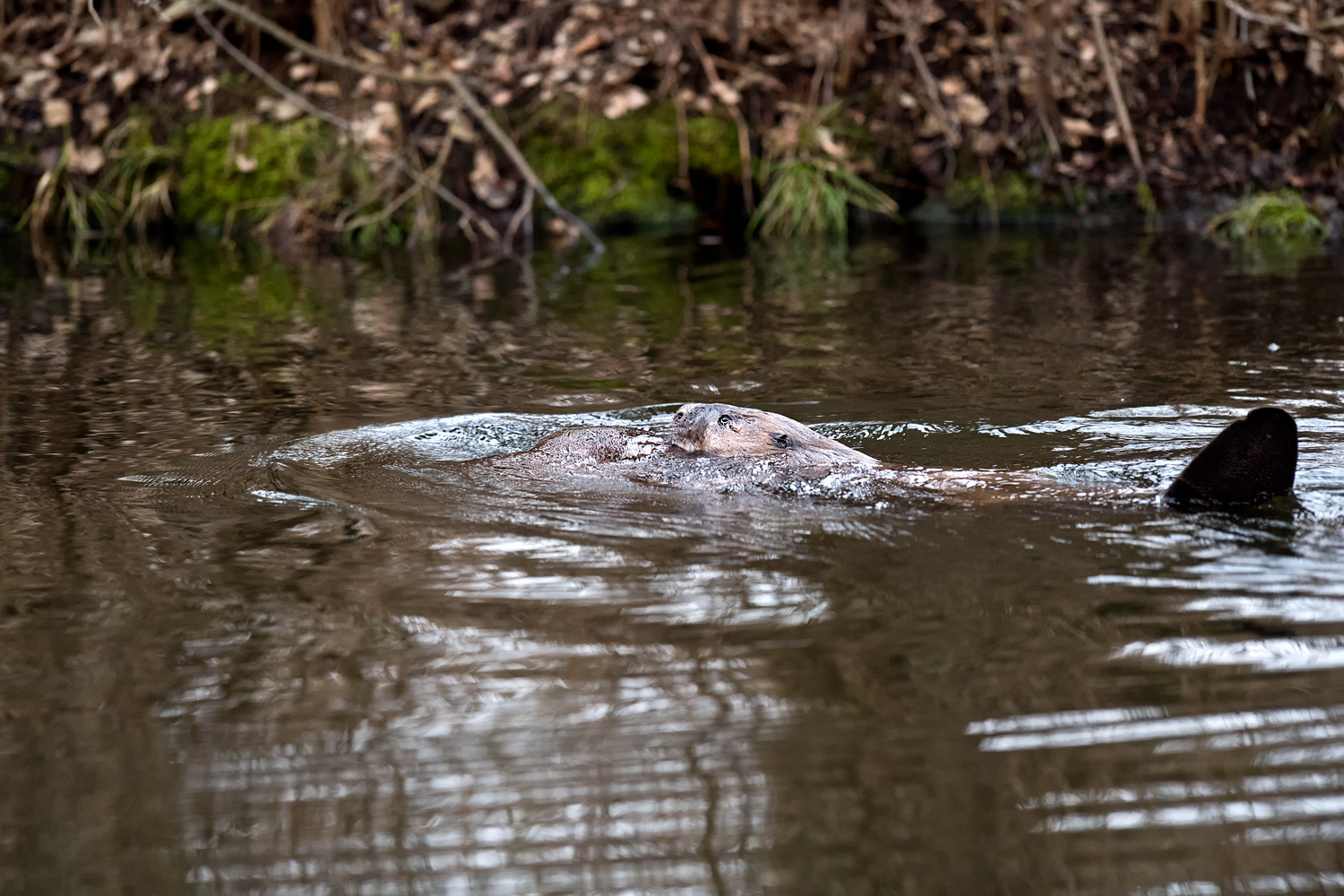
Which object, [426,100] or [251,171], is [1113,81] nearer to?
[426,100]

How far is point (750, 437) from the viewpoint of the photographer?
4.29 metres

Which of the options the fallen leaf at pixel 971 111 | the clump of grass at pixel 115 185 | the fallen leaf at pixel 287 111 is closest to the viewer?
the fallen leaf at pixel 971 111

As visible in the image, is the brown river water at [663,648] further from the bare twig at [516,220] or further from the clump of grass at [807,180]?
the clump of grass at [807,180]

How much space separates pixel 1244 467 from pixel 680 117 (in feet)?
29.6

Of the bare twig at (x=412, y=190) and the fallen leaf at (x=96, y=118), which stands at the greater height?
the fallen leaf at (x=96, y=118)

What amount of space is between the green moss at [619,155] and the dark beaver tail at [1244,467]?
925 centimetres

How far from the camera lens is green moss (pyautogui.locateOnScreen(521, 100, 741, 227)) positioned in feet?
40.7

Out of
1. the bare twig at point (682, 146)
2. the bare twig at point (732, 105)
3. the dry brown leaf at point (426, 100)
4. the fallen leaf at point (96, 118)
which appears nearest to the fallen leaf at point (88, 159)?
the fallen leaf at point (96, 118)

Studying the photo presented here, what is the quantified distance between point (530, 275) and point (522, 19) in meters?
3.98

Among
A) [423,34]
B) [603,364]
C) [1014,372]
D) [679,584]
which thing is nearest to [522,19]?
[423,34]

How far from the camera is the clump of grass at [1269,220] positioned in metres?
10.9

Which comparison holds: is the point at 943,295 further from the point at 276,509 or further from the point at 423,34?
the point at 423,34

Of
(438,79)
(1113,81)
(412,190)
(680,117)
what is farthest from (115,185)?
(1113,81)

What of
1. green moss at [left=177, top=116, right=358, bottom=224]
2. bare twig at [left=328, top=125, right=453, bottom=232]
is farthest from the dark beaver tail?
green moss at [left=177, top=116, right=358, bottom=224]
